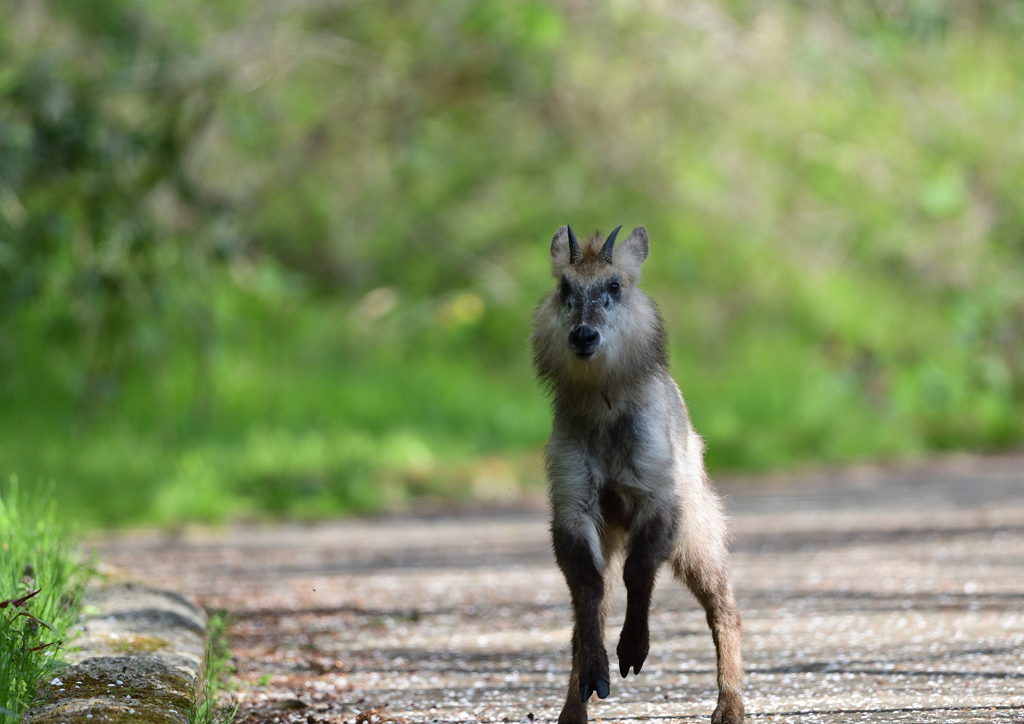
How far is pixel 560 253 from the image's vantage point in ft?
15.3

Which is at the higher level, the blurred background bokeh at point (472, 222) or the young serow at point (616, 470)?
the blurred background bokeh at point (472, 222)

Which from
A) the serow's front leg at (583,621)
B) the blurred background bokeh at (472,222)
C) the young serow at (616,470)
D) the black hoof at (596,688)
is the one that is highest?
the blurred background bokeh at (472,222)

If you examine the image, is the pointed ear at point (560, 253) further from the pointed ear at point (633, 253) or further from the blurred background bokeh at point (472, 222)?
the blurred background bokeh at point (472, 222)

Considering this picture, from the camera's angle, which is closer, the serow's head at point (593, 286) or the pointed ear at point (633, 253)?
the serow's head at point (593, 286)

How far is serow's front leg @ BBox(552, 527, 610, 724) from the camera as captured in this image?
13.4ft

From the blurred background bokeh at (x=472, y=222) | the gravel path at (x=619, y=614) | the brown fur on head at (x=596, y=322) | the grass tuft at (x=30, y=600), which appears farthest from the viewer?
the blurred background bokeh at (x=472, y=222)

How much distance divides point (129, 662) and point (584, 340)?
1.76 meters

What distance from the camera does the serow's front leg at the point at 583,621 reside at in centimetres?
408

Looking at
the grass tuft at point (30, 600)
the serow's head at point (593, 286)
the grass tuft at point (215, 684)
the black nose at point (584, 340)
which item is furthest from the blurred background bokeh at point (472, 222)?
the black nose at point (584, 340)

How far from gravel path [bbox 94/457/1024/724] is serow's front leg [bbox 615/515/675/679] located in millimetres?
336

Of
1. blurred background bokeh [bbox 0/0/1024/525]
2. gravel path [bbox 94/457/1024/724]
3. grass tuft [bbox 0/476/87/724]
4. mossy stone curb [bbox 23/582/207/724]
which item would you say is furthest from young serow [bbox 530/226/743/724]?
blurred background bokeh [bbox 0/0/1024/525]

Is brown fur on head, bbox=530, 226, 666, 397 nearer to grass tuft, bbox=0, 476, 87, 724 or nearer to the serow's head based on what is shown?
the serow's head

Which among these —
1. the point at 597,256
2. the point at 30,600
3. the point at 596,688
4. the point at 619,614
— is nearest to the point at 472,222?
the point at 619,614

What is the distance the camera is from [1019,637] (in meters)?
5.50
